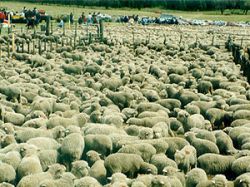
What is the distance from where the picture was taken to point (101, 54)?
25.5 meters

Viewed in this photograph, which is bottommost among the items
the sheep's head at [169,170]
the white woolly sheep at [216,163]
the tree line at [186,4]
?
the white woolly sheep at [216,163]

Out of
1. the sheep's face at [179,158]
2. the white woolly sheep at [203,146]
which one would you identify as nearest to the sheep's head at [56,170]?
the sheep's face at [179,158]

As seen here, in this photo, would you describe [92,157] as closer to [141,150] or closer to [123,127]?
[141,150]

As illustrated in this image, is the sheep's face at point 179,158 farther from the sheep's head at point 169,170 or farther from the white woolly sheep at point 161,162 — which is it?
the sheep's head at point 169,170

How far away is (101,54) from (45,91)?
10.2 m

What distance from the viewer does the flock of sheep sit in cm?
862

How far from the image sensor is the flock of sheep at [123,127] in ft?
28.3

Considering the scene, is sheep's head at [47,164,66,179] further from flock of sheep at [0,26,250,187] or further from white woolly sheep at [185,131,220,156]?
white woolly sheep at [185,131,220,156]

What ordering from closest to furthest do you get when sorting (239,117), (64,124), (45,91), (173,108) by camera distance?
(64,124) → (239,117) → (173,108) → (45,91)

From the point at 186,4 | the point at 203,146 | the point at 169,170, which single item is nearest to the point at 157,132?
the point at 203,146

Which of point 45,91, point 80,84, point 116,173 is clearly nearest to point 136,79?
point 80,84

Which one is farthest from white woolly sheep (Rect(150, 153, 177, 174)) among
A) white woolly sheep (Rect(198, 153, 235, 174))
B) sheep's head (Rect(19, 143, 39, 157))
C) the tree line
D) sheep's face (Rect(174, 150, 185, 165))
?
the tree line

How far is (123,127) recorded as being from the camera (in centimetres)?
1171

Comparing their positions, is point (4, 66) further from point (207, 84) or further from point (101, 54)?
point (207, 84)
